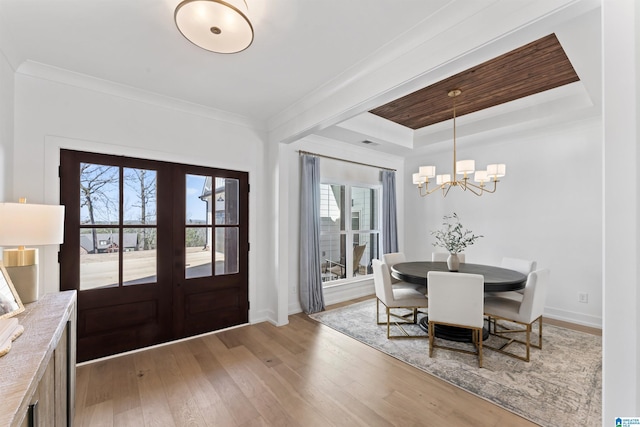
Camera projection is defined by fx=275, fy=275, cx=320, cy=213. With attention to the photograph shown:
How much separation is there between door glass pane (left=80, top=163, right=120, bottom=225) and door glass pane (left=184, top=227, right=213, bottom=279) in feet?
2.47

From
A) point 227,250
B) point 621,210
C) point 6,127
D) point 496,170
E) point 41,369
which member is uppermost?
point 6,127

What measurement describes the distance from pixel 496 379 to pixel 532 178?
123 inches

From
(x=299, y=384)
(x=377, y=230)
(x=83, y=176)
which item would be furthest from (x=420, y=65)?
(x=377, y=230)

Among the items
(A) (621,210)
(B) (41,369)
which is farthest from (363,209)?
(B) (41,369)

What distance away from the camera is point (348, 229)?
5.01 metres

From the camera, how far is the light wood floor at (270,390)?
1.98 meters

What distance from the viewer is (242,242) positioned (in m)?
3.75

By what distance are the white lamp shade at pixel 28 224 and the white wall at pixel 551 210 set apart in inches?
202

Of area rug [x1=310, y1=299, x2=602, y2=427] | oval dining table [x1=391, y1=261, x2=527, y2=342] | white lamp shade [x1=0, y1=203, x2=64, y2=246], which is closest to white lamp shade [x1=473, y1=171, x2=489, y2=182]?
oval dining table [x1=391, y1=261, x2=527, y2=342]

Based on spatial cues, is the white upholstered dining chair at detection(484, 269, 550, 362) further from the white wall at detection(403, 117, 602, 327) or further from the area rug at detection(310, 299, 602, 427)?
the white wall at detection(403, 117, 602, 327)

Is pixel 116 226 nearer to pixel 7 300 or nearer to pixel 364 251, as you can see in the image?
pixel 7 300

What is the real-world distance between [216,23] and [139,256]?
2.47 metres

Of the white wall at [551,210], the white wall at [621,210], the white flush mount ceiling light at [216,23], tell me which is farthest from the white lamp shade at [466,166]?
the white flush mount ceiling light at [216,23]

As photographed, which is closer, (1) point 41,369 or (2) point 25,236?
(1) point 41,369
